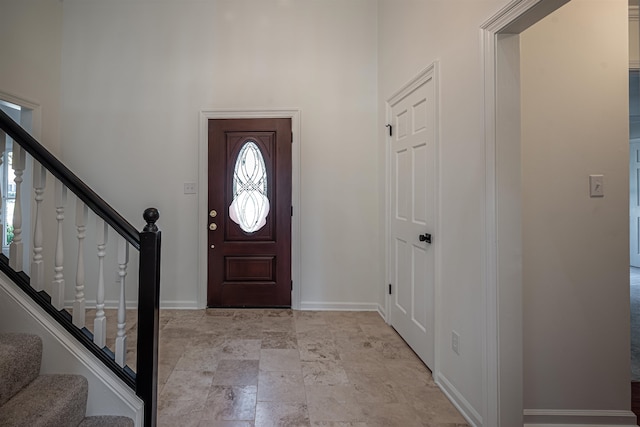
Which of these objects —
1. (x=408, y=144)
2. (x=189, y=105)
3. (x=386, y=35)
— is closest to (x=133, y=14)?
(x=189, y=105)

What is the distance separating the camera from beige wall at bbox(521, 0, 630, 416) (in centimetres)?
160

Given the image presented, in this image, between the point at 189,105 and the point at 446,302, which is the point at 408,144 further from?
the point at 189,105

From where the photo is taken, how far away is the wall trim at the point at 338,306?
10.6 feet

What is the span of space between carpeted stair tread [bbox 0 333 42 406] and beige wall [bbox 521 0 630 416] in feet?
7.88

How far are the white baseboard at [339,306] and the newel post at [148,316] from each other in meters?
1.88

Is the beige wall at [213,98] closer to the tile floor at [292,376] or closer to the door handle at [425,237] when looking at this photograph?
the tile floor at [292,376]

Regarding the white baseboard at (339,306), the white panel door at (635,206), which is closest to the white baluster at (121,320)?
the white baseboard at (339,306)

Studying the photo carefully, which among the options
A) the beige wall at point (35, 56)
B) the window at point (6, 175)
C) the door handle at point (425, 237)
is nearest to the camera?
the door handle at point (425, 237)

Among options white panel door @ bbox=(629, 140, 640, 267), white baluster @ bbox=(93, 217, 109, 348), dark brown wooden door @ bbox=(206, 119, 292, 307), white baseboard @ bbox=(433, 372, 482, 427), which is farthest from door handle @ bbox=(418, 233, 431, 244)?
white panel door @ bbox=(629, 140, 640, 267)

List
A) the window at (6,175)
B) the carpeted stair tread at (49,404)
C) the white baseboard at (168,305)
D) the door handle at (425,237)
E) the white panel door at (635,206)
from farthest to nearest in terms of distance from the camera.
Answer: the white panel door at (635,206), the white baseboard at (168,305), the window at (6,175), the door handle at (425,237), the carpeted stair tread at (49,404)

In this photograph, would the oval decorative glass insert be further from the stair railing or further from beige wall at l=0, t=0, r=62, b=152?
beige wall at l=0, t=0, r=62, b=152

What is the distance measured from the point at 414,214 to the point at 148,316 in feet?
6.07

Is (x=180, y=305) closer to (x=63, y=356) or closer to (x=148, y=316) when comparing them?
(x=63, y=356)

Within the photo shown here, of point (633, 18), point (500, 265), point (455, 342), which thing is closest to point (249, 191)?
point (455, 342)
